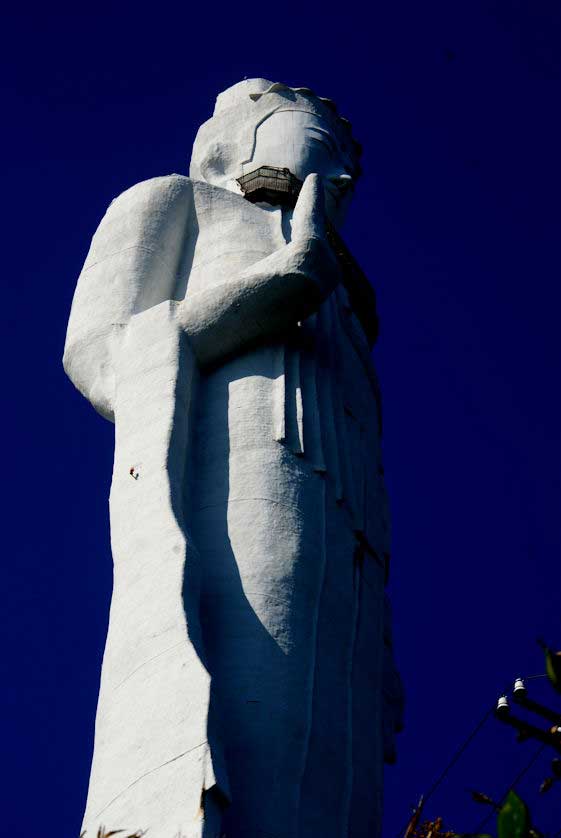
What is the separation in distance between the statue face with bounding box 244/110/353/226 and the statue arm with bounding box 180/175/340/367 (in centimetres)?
170

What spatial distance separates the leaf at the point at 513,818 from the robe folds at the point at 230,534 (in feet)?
7.44

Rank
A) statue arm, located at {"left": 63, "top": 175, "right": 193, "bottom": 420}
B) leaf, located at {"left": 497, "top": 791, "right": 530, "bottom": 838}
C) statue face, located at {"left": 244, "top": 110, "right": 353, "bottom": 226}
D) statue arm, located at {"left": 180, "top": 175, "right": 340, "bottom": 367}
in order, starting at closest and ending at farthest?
leaf, located at {"left": 497, "top": 791, "right": 530, "bottom": 838}, statue arm, located at {"left": 180, "top": 175, "right": 340, "bottom": 367}, statue arm, located at {"left": 63, "top": 175, "right": 193, "bottom": 420}, statue face, located at {"left": 244, "top": 110, "right": 353, "bottom": 226}

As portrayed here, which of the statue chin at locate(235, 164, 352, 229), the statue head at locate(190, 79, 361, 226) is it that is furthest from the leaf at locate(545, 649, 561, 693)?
the statue head at locate(190, 79, 361, 226)

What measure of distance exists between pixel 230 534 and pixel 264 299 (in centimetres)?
133

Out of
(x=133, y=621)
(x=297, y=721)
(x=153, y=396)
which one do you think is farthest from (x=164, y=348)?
(x=297, y=721)

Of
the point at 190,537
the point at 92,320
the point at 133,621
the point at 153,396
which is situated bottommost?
the point at 133,621

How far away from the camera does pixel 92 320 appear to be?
8.71 meters

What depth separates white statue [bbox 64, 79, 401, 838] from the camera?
21.4 feet

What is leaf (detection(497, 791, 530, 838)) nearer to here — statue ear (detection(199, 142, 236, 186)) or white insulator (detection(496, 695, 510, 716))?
white insulator (detection(496, 695, 510, 716))

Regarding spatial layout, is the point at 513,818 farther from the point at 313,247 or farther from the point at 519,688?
the point at 313,247

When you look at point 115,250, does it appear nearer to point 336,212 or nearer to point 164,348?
point 164,348

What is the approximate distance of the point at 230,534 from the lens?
7.46m

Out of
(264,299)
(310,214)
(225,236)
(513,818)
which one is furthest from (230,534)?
(513,818)

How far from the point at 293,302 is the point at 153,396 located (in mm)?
859
